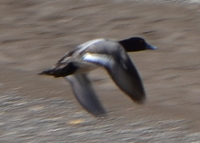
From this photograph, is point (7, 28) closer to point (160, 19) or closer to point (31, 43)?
point (31, 43)

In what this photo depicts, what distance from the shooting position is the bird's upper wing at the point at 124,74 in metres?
4.25

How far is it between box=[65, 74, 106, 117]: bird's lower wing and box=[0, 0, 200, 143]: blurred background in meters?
0.65

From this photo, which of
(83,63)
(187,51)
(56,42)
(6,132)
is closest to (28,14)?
(56,42)

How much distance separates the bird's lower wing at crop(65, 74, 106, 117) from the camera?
→ 5.04m

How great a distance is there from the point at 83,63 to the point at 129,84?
12.6 inches

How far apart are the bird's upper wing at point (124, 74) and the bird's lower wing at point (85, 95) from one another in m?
0.73

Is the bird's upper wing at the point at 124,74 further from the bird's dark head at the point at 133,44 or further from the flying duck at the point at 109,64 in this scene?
the bird's dark head at the point at 133,44

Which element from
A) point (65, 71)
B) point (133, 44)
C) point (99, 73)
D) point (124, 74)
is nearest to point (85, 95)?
point (133, 44)

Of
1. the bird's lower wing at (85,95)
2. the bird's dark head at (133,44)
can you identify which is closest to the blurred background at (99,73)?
the bird's lower wing at (85,95)

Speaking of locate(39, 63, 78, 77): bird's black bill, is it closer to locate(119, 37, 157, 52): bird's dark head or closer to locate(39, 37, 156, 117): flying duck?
locate(39, 37, 156, 117): flying duck

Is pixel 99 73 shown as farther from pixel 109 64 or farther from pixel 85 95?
pixel 109 64

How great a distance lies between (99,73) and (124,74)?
268 cm

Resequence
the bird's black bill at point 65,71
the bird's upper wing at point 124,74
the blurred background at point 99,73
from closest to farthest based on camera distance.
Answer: the bird's upper wing at point 124,74 → the bird's black bill at point 65,71 → the blurred background at point 99,73

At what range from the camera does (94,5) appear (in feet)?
28.5
